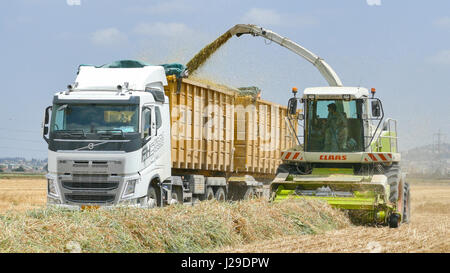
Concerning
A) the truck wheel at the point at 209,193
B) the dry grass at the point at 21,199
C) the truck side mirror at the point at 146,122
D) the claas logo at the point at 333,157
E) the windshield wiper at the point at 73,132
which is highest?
the truck side mirror at the point at 146,122

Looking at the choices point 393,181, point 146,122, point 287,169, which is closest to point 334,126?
point 287,169

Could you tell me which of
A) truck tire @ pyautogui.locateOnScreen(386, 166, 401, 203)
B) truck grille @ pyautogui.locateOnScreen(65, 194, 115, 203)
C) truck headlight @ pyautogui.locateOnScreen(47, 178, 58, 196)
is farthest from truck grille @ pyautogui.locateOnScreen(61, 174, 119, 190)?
truck tire @ pyautogui.locateOnScreen(386, 166, 401, 203)

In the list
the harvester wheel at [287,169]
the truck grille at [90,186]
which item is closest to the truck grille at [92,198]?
the truck grille at [90,186]

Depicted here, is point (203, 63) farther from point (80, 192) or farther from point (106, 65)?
point (80, 192)

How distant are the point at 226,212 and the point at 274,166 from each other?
12.8 m

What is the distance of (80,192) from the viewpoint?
1377 centimetres

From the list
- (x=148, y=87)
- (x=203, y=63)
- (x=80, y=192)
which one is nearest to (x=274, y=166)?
(x=203, y=63)

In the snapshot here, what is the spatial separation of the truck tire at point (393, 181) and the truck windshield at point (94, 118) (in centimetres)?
569

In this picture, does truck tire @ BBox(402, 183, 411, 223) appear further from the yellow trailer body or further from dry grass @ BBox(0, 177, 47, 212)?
dry grass @ BBox(0, 177, 47, 212)

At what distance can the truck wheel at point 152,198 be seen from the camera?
47.9ft

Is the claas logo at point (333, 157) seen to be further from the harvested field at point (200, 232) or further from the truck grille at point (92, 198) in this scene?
the truck grille at point (92, 198)

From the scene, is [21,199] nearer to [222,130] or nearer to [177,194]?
[222,130]

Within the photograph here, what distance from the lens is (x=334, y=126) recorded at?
1505 cm

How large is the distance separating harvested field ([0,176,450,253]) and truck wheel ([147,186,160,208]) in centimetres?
311
